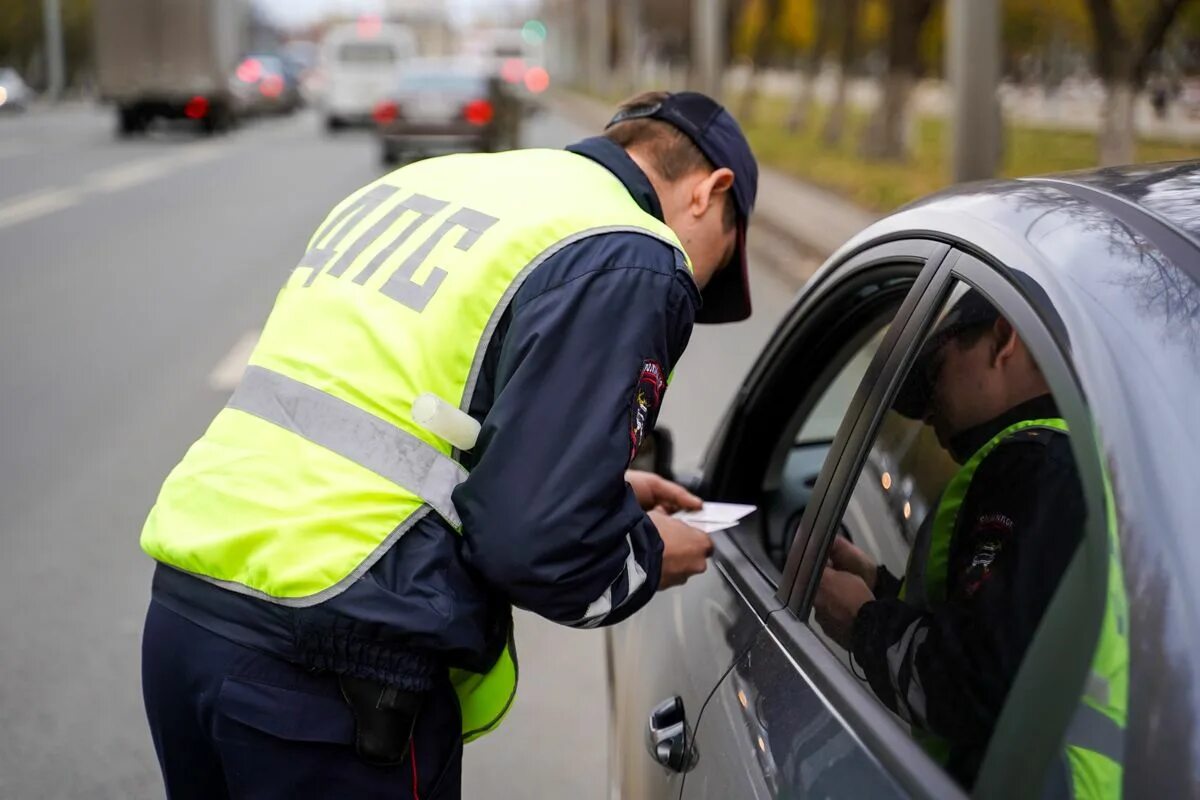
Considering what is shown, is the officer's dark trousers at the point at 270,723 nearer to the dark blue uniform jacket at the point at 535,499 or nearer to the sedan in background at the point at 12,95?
the dark blue uniform jacket at the point at 535,499

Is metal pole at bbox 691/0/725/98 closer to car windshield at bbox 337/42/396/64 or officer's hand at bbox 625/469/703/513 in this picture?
car windshield at bbox 337/42/396/64

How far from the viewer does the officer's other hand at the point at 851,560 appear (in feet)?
6.70

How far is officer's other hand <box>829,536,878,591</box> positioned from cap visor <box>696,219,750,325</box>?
58 cm

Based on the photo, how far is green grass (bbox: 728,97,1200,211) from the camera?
1803 cm

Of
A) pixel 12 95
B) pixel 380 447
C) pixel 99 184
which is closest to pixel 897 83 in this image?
pixel 99 184

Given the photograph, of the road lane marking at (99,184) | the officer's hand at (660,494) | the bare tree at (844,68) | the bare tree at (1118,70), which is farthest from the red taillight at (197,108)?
the officer's hand at (660,494)

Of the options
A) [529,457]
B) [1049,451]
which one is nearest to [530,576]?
[529,457]

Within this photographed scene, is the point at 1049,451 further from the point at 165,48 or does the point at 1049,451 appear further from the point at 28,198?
the point at 165,48

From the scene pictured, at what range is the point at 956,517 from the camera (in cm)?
187

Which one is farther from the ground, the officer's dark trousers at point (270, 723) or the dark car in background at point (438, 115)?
the officer's dark trousers at point (270, 723)

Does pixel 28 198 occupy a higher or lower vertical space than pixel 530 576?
lower

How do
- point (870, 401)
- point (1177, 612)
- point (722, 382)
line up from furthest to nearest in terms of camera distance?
point (722, 382) → point (870, 401) → point (1177, 612)

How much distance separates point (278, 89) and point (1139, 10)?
29.3m

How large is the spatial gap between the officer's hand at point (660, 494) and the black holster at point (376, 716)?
76 centimetres
